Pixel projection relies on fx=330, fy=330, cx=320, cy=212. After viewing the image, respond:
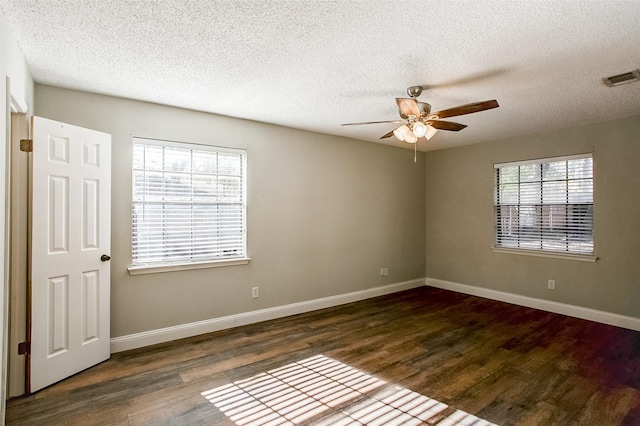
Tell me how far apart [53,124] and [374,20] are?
255 centimetres

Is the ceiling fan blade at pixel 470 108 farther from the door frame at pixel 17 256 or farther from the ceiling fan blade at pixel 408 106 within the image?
the door frame at pixel 17 256

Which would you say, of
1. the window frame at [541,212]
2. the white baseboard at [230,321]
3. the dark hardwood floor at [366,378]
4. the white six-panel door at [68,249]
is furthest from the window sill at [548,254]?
the white six-panel door at [68,249]

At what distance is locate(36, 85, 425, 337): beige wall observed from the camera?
3221 millimetres

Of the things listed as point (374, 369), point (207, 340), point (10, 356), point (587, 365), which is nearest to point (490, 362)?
point (587, 365)

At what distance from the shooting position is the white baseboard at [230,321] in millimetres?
3254

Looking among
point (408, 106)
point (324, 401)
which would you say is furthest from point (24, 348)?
point (408, 106)

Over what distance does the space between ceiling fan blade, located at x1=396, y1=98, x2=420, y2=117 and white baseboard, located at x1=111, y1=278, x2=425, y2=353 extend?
9.39ft

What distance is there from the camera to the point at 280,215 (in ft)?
14.1

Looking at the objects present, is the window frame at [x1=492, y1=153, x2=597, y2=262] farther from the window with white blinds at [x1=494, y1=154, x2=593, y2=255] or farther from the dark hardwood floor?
the dark hardwood floor

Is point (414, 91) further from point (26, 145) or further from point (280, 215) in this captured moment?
point (26, 145)

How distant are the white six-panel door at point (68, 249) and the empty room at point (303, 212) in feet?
0.06

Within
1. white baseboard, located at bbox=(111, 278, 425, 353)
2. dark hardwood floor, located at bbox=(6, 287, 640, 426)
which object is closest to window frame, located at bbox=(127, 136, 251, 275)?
white baseboard, located at bbox=(111, 278, 425, 353)

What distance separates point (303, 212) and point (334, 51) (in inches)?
98.3

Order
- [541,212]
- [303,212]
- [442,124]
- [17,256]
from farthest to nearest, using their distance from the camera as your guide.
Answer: [541,212], [303,212], [442,124], [17,256]
